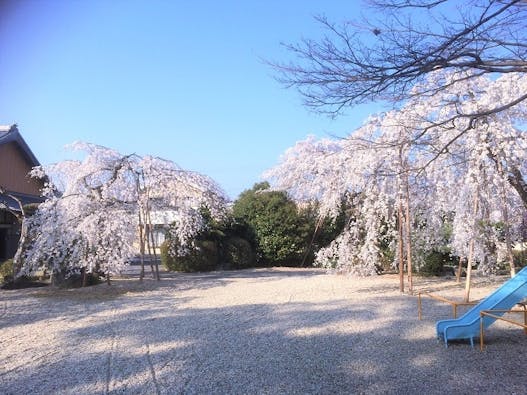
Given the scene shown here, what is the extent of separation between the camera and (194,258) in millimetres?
17031

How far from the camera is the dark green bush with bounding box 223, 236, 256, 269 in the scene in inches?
722

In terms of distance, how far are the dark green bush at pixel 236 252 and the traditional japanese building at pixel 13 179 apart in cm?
733

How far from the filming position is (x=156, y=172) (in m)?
13.6

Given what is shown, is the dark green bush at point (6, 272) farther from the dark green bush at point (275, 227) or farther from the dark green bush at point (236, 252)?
the dark green bush at point (275, 227)

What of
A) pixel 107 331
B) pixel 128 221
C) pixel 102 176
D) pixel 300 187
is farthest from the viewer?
pixel 300 187

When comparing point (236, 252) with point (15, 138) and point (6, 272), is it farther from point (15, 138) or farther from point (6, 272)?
point (15, 138)

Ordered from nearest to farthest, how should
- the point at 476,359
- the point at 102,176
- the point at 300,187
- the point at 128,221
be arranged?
the point at 476,359
the point at 128,221
the point at 102,176
the point at 300,187

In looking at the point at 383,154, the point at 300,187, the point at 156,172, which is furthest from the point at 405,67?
the point at 300,187

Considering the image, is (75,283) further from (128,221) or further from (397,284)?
(397,284)

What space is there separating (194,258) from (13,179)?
323 inches

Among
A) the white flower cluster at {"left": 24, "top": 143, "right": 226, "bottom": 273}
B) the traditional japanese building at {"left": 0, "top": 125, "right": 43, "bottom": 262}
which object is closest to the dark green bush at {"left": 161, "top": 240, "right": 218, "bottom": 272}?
the white flower cluster at {"left": 24, "top": 143, "right": 226, "bottom": 273}

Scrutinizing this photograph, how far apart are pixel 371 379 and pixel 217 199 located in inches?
410

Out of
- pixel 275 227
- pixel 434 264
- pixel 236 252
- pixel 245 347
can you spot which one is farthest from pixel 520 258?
pixel 245 347

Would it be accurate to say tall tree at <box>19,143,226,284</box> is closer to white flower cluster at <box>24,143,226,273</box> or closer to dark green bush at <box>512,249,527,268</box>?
white flower cluster at <box>24,143,226,273</box>
